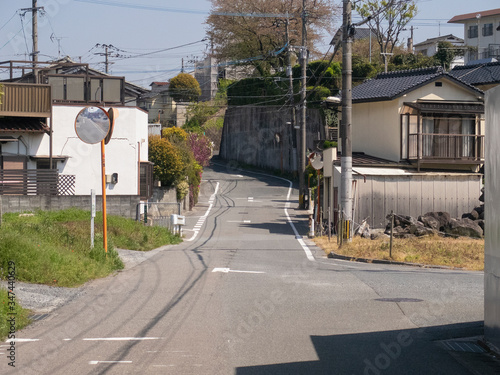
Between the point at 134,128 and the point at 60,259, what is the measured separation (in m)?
17.7

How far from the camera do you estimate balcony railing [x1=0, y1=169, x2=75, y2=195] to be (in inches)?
1036

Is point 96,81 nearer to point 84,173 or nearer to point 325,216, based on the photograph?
point 84,173

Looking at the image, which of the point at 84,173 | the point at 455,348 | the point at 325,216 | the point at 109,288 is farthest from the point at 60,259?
the point at 325,216

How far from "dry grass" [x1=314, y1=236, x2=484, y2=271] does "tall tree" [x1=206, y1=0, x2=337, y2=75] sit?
134ft

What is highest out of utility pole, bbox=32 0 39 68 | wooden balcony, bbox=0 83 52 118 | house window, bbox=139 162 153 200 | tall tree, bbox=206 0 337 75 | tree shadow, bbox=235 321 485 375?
tall tree, bbox=206 0 337 75

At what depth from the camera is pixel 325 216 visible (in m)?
30.7

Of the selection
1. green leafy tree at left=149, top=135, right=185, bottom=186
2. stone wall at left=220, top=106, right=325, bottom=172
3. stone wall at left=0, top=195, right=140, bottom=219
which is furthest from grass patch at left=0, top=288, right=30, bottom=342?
stone wall at left=220, top=106, right=325, bottom=172

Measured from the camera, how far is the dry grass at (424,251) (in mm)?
15484

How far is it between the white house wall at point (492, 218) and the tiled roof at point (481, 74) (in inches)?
1159

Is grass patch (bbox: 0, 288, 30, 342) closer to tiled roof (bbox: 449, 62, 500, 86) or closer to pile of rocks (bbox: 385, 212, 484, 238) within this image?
pile of rocks (bbox: 385, 212, 484, 238)

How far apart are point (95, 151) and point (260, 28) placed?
34.2 metres

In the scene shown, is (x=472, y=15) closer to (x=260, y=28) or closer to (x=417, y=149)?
(x=260, y=28)

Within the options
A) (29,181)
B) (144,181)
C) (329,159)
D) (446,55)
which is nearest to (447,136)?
(329,159)

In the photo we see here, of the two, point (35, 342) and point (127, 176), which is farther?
point (127, 176)
